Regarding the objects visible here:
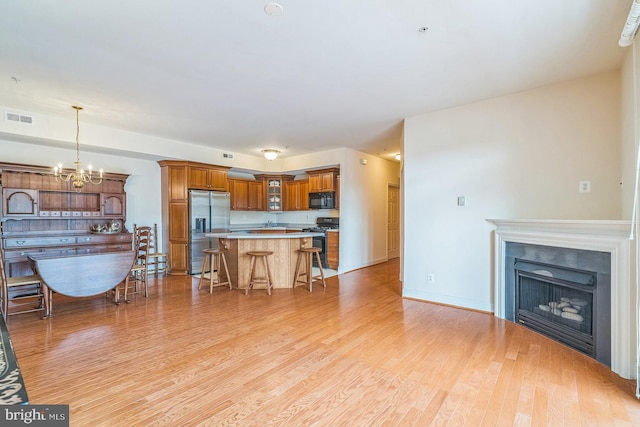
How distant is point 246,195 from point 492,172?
18.2 feet

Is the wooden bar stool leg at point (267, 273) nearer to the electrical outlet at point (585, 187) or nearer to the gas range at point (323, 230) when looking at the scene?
the gas range at point (323, 230)

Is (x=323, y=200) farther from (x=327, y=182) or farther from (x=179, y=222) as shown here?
(x=179, y=222)

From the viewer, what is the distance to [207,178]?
6273 mm

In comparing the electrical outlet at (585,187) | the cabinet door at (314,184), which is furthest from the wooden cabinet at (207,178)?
the electrical outlet at (585,187)

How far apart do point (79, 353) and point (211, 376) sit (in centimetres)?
135

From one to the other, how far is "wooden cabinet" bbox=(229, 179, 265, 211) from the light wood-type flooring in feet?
12.4

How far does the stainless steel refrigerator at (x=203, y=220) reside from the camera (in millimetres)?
5969

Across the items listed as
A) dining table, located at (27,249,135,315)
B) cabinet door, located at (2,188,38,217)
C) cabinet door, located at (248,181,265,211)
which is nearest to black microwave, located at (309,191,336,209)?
cabinet door, located at (248,181,265,211)

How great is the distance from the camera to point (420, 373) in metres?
2.30

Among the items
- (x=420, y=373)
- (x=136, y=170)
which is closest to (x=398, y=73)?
(x=420, y=373)

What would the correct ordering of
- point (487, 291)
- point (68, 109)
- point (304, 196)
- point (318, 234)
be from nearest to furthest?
point (487, 291), point (68, 109), point (318, 234), point (304, 196)

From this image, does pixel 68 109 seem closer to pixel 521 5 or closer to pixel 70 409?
pixel 70 409

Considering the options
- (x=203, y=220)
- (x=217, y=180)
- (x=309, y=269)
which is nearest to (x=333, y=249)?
(x=309, y=269)

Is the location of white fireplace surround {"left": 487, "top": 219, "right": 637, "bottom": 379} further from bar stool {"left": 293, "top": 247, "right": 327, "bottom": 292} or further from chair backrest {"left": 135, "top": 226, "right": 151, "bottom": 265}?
chair backrest {"left": 135, "top": 226, "right": 151, "bottom": 265}
